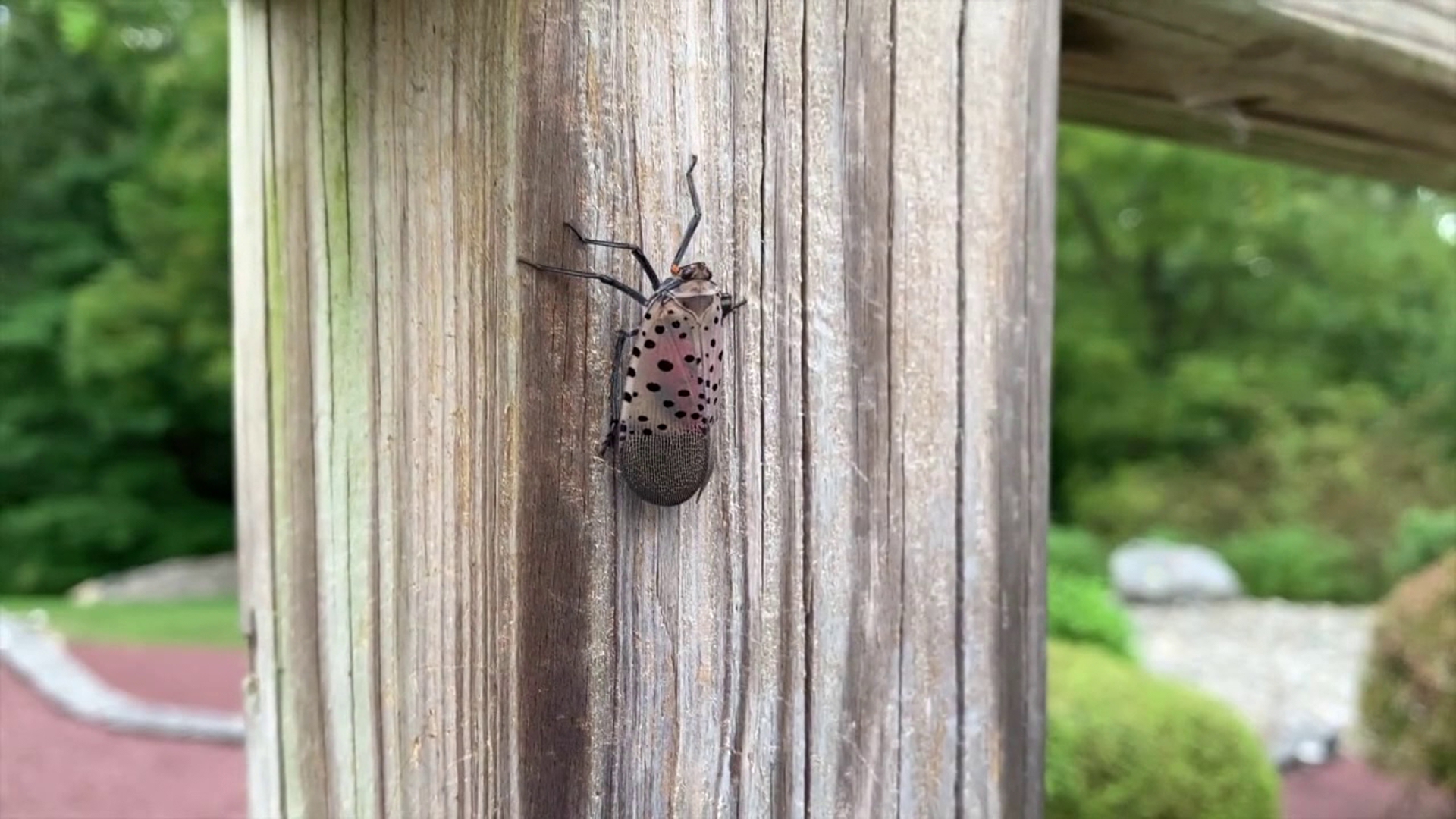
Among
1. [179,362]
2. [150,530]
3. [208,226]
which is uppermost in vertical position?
[208,226]

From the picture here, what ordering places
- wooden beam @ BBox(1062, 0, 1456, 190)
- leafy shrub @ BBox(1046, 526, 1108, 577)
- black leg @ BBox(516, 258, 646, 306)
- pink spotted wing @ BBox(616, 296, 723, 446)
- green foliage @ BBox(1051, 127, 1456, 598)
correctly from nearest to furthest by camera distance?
1. black leg @ BBox(516, 258, 646, 306)
2. pink spotted wing @ BBox(616, 296, 723, 446)
3. wooden beam @ BBox(1062, 0, 1456, 190)
4. leafy shrub @ BBox(1046, 526, 1108, 577)
5. green foliage @ BBox(1051, 127, 1456, 598)

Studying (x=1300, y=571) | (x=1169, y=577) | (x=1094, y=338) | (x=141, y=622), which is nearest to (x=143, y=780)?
(x=141, y=622)

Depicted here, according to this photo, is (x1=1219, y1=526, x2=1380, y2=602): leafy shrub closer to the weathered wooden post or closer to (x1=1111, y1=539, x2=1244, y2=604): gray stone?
(x1=1111, y1=539, x2=1244, y2=604): gray stone

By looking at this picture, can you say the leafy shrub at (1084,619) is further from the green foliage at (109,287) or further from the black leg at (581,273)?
the green foliage at (109,287)

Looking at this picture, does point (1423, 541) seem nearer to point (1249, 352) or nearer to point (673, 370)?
point (1249, 352)

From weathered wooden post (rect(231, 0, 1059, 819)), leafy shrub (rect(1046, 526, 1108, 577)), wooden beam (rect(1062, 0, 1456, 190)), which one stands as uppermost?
wooden beam (rect(1062, 0, 1456, 190))

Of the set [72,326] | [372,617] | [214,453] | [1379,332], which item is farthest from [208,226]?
[1379,332]

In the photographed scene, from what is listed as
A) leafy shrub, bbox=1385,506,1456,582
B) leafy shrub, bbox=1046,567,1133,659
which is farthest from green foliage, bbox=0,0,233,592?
leafy shrub, bbox=1385,506,1456,582

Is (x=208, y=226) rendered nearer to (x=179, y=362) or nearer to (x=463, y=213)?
(x=179, y=362)
